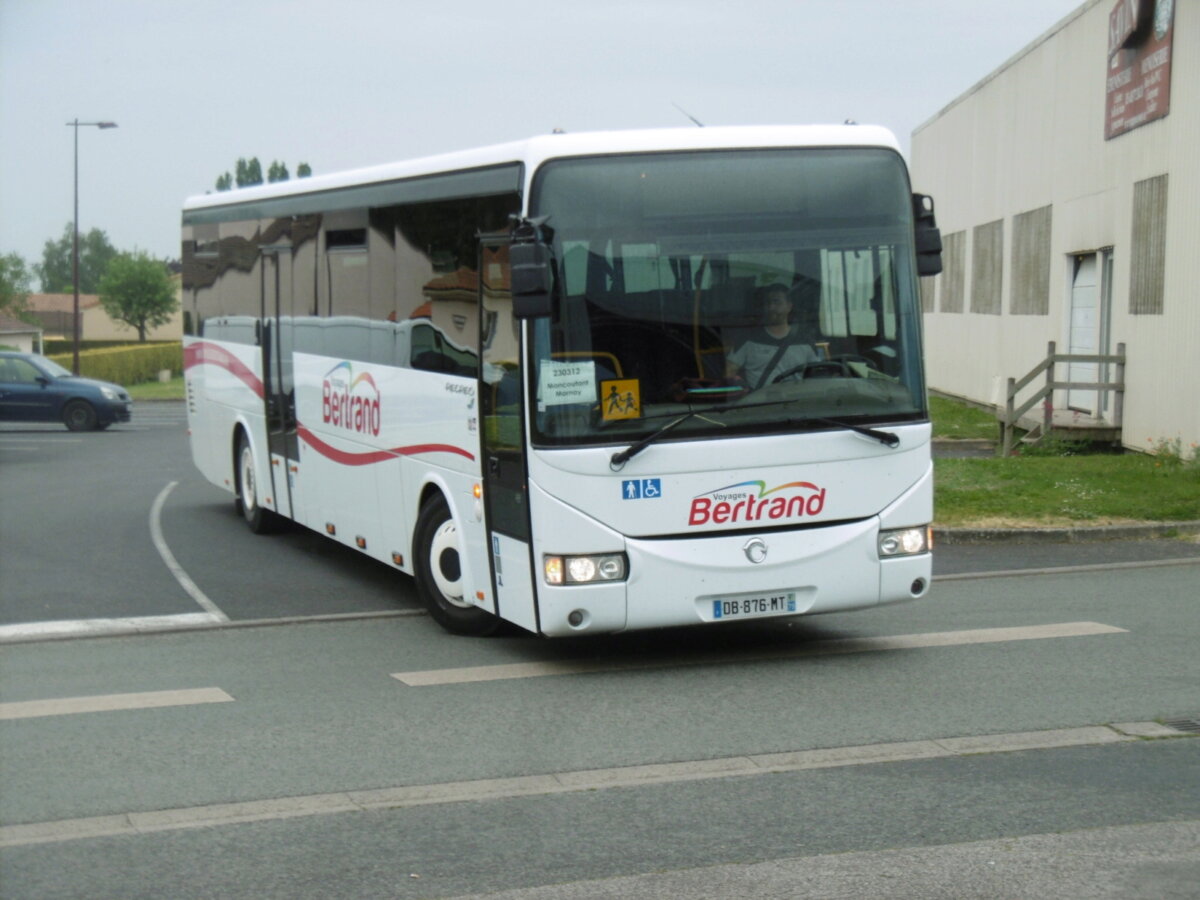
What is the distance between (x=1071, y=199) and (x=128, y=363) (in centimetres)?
5343

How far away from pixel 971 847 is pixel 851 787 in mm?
897

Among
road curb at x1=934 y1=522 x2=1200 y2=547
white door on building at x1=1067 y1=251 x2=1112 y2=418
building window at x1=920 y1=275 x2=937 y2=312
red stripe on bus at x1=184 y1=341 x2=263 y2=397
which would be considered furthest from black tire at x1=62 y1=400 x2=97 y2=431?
road curb at x1=934 y1=522 x2=1200 y2=547

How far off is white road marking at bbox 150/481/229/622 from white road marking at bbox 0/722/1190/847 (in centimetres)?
496

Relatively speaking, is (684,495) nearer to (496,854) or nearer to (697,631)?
(697,631)

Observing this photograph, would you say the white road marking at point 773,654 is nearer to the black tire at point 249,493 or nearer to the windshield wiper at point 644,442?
the windshield wiper at point 644,442

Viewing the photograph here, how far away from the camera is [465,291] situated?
973cm

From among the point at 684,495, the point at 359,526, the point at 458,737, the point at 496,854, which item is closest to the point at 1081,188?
the point at 359,526

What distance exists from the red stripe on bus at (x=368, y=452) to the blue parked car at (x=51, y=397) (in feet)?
82.7

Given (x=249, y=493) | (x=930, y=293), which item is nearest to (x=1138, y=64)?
(x=249, y=493)

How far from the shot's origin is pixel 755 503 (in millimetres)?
8789

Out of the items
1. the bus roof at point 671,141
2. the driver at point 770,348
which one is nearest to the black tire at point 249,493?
the bus roof at point 671,141

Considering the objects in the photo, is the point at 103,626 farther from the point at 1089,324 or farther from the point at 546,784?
the point at 1089,324

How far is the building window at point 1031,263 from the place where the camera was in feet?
90.5

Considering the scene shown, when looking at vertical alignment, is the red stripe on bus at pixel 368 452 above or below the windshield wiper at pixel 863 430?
below
